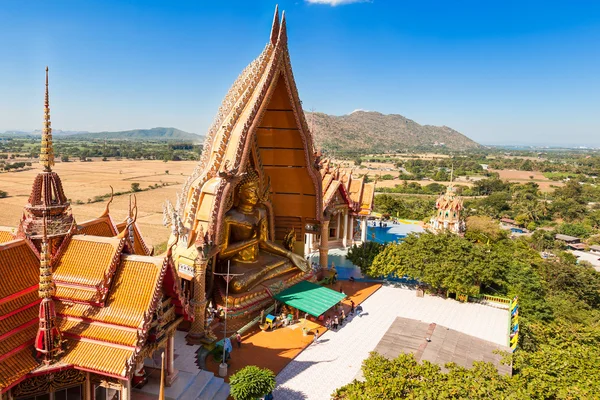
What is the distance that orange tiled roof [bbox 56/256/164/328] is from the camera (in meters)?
9.95

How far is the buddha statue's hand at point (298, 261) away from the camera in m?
21.0

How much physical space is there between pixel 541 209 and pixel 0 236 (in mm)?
74104

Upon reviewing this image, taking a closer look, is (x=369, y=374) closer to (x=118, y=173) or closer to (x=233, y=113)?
(x=233, y=113)

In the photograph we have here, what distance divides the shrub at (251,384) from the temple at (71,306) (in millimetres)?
2393

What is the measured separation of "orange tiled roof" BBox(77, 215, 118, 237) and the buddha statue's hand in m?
9.60

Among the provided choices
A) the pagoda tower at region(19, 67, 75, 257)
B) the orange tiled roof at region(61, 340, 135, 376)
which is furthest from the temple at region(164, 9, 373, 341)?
the orange tiled roof at region(61, 340, 135, 376)

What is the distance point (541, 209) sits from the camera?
66.4m

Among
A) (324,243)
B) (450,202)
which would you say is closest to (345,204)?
(324,243)

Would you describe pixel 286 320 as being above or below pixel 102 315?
below

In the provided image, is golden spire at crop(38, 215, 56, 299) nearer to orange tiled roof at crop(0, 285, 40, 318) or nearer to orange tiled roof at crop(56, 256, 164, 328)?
orange tiled roof at crop(0, 285, 40, 318)

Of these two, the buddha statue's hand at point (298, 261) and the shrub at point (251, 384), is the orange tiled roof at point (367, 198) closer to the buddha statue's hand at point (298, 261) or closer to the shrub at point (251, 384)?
the buddha statue's hand at point (298, 261)

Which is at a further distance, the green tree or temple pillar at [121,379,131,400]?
the green tree

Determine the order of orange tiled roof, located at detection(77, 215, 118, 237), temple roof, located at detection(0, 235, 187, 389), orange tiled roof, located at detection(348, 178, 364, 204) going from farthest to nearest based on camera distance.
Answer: orange tiled roof, located at detection(348, 178, 364, 204)
orange tiled roof, located at detection(77, 215, 118, 237)
temple roof, located at detection(0, 235, 187, 389)

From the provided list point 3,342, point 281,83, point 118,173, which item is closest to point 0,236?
point 3,342
